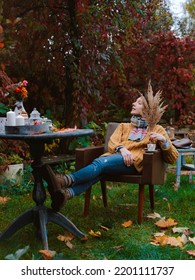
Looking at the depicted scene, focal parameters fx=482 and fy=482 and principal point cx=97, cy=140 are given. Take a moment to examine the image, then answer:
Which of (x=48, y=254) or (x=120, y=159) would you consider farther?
(x=120, y=159)

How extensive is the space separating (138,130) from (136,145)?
156mm

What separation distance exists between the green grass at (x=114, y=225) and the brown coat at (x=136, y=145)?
0.54 meters

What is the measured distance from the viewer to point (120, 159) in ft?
13.6

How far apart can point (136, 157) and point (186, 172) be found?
2.18m

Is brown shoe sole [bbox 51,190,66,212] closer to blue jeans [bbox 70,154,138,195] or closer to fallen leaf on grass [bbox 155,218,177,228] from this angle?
blue jeans [bbox 70,154,138,195]

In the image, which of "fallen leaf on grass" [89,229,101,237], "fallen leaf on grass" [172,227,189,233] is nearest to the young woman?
"fallen leaf on grass" [89,229,101,237]

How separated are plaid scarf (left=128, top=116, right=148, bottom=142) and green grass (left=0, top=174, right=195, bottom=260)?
725mm

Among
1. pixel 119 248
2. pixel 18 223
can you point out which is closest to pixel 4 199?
pixel 18 223

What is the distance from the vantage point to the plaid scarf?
4.32m

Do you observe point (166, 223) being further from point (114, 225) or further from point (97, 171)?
point (97, 171)

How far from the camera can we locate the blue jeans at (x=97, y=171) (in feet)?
12.7

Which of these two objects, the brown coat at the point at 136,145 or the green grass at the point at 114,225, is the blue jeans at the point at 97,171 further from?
the green grass at the point at 114,225

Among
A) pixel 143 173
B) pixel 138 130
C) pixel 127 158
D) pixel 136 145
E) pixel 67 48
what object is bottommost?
pixel 143 173
